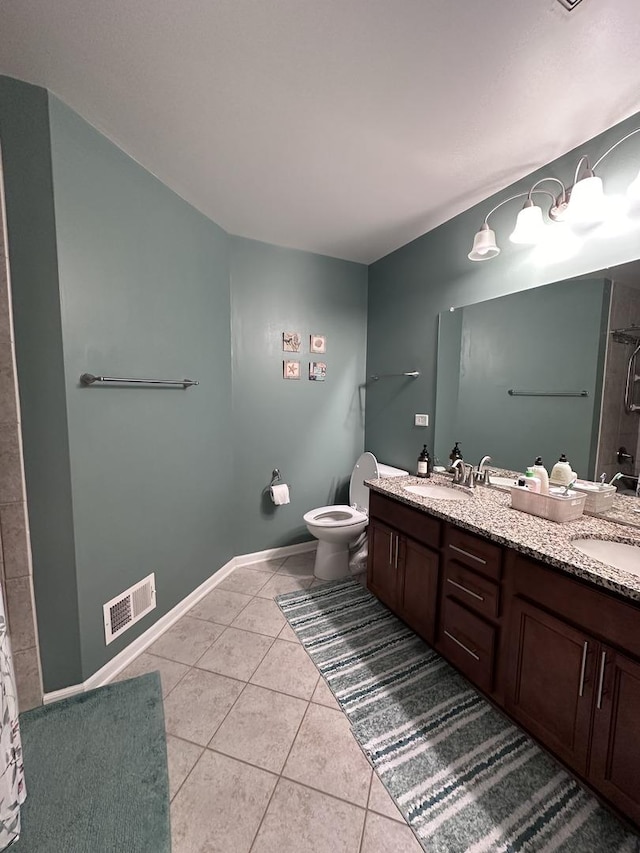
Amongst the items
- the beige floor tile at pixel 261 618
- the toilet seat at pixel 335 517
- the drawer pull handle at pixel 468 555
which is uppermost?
the drawer pull handle at pixel 468 555

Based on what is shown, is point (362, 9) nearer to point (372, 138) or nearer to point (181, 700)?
point (372, 138)

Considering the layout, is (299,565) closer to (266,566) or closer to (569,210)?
(266,566)

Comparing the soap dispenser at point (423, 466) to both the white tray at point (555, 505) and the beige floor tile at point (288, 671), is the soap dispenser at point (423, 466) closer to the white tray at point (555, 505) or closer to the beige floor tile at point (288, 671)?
the white tray at point (555, 505)

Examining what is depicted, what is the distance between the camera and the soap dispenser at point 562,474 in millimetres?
1476

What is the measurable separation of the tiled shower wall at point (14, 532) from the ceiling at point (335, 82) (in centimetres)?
61

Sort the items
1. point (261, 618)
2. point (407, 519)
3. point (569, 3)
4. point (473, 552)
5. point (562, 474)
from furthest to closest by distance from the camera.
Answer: point (261, 618) < point (407, 519) < point (562, 474) < point (473, 552) < point (569, 3)

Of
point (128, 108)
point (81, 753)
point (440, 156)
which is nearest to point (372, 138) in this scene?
point (440, 156)

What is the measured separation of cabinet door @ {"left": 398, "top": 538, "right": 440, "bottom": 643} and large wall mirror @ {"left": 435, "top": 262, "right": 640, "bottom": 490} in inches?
28.6

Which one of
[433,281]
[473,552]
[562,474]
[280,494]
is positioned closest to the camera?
[473,552]

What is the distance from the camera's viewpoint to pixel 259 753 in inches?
47.1

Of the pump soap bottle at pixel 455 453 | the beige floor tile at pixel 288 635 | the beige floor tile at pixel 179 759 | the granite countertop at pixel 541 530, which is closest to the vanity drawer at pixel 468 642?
the granite countertop at pixel 541 530

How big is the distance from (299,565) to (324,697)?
1.16m

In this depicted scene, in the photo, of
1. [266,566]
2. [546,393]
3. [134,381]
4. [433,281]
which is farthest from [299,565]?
[433,281]

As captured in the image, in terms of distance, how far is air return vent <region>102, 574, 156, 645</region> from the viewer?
1503 mm
